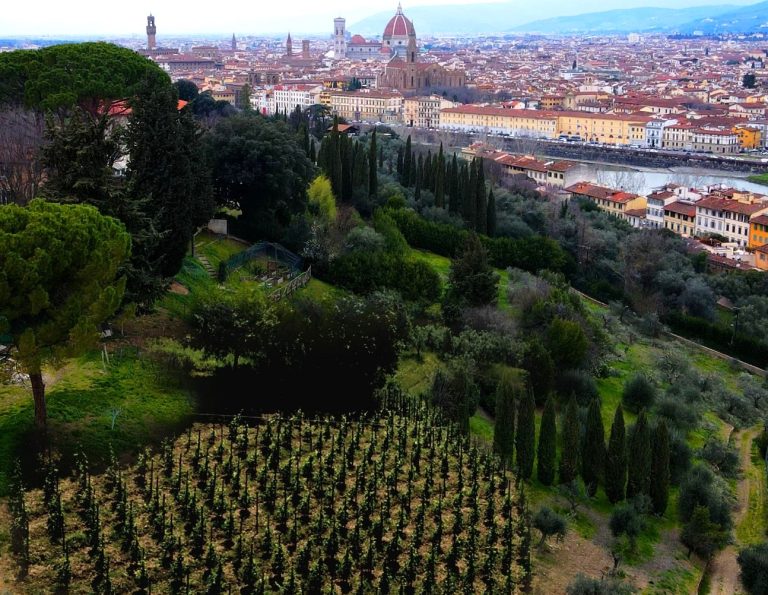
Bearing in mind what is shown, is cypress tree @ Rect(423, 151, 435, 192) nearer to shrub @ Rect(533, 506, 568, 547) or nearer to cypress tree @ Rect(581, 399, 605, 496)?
cypress tree @ Rect(581, 399, 605, 496)

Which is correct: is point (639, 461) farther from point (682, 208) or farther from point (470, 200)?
point (682, 208)

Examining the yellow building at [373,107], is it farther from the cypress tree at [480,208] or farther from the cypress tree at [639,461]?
the cypress tree at [639,461]

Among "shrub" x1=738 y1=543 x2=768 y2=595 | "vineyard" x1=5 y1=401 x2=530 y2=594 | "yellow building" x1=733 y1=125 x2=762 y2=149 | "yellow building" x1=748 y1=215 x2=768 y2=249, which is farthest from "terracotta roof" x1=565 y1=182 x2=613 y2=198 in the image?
"shrub" x1=738 y1=543 x2=768 y2=595

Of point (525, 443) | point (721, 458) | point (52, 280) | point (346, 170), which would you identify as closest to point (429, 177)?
point (346, 170)

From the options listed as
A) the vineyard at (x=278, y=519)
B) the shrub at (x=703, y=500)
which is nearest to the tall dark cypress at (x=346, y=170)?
the vineyard at (x=278, y=519)

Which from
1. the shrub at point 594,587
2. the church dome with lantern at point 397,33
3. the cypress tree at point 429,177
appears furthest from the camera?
the church dome with lantern at point 397,33

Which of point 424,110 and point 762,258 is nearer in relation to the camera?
point 762,258

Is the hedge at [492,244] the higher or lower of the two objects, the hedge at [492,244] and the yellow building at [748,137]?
the higher
